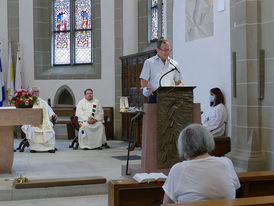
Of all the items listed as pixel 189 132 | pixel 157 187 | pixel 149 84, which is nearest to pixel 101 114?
pixel 149 84

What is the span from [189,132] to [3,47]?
39.7 feet

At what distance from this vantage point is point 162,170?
6.41 m

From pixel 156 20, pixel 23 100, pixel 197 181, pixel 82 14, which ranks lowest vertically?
pixel 197 181

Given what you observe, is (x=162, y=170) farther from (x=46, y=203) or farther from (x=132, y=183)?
(x=132, y=183)

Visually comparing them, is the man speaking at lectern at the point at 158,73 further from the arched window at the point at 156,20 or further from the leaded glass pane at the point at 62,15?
the leaded glass pane at the point at 62,15

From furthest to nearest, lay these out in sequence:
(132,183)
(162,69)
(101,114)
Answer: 1. (101,114)
2. (162,69)
3. (132,183)

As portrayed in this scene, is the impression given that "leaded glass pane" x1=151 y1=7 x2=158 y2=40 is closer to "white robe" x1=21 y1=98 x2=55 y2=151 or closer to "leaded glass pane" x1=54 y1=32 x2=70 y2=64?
"leaded glass pane" x1=54 y1=32 x2=70 y2=64

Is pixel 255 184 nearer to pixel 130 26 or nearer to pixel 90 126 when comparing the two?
pixel 90 126

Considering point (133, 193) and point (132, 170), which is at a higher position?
point (133, 193)

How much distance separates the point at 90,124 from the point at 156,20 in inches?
140

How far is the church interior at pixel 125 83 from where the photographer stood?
6398mm

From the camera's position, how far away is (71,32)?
15.1 m

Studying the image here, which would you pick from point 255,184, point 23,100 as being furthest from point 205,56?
point 255,184

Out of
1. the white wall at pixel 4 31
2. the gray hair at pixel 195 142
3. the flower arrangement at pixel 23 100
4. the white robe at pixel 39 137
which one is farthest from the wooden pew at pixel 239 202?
the white wall at pixel 4 31
